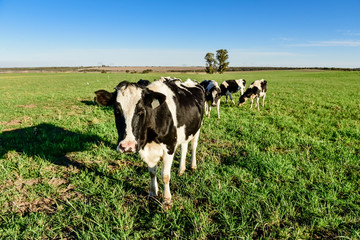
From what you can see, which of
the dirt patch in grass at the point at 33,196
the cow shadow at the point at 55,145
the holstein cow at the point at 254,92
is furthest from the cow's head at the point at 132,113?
the holstein cow at the point at 254,92

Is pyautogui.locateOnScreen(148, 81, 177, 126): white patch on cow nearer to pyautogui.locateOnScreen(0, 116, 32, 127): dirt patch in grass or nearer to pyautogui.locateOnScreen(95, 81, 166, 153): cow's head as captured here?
pyautogui.locateOnScreen(95, 81, 166, 153): cow's head

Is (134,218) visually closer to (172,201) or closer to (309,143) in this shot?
(172,201)

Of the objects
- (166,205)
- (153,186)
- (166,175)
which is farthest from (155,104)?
(166,205)

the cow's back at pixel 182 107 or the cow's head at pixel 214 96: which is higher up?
the cow's back at pixel 182 107

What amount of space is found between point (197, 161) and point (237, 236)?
235 centimetres

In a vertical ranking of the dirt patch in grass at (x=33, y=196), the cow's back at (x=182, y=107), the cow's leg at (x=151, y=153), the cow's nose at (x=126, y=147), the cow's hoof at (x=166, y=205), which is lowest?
the dirt patch in grass at (x=33, y=196)

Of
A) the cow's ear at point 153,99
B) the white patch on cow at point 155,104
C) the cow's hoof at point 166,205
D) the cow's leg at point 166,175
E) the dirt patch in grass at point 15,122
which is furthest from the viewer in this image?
the dirt patch in grass at point 15,122

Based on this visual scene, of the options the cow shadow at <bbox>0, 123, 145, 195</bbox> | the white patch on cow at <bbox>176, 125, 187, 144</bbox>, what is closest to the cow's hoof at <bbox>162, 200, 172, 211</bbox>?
the cow shadow at <bbox>0, 123, 145, 195</bbox>

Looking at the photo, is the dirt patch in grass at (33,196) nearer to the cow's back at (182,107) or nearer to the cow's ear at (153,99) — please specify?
the cow's ear at (153,99)

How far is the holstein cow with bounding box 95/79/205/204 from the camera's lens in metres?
2.65

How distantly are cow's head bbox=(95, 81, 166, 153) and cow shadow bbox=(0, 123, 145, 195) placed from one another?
1.38 m

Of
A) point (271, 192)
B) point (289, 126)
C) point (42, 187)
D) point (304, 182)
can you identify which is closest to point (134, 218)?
point (42, 187)

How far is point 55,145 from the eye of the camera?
536 cm

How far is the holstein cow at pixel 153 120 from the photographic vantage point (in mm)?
2652
